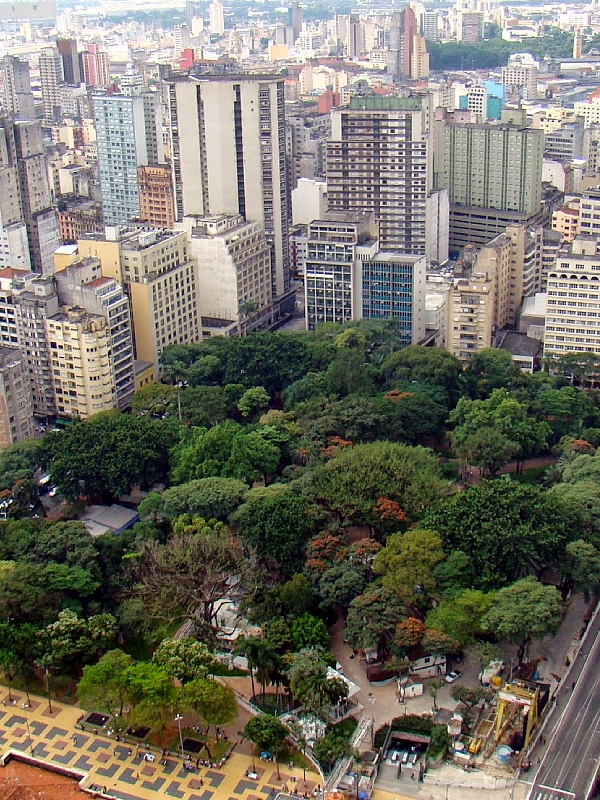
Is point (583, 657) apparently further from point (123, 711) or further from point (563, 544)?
point (123, 711)

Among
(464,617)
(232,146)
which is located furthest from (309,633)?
(232,146)

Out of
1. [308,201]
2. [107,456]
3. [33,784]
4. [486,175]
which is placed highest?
[486,175]

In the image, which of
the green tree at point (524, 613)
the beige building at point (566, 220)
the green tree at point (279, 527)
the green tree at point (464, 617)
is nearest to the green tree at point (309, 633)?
the green tree at point (279, 527)

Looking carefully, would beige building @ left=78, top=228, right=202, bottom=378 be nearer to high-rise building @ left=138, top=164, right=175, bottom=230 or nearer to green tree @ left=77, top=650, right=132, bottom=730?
high-rise building @ left=138, top=164, right=175, bottom=230

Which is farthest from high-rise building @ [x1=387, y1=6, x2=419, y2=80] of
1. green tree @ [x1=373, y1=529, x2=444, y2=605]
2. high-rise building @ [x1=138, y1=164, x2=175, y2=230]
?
green tree @ [x1=373, y1=529, x2=444, y2=605]

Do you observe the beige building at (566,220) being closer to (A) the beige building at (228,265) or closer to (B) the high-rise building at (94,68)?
(A) the beige building at (228,265)

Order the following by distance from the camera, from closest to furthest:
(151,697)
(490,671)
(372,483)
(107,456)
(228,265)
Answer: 1. (151,697)
2. (490,671)
3. (372,483)
4. (107,456)
5. (228,265)

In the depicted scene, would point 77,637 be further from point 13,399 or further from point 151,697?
point 13,399
